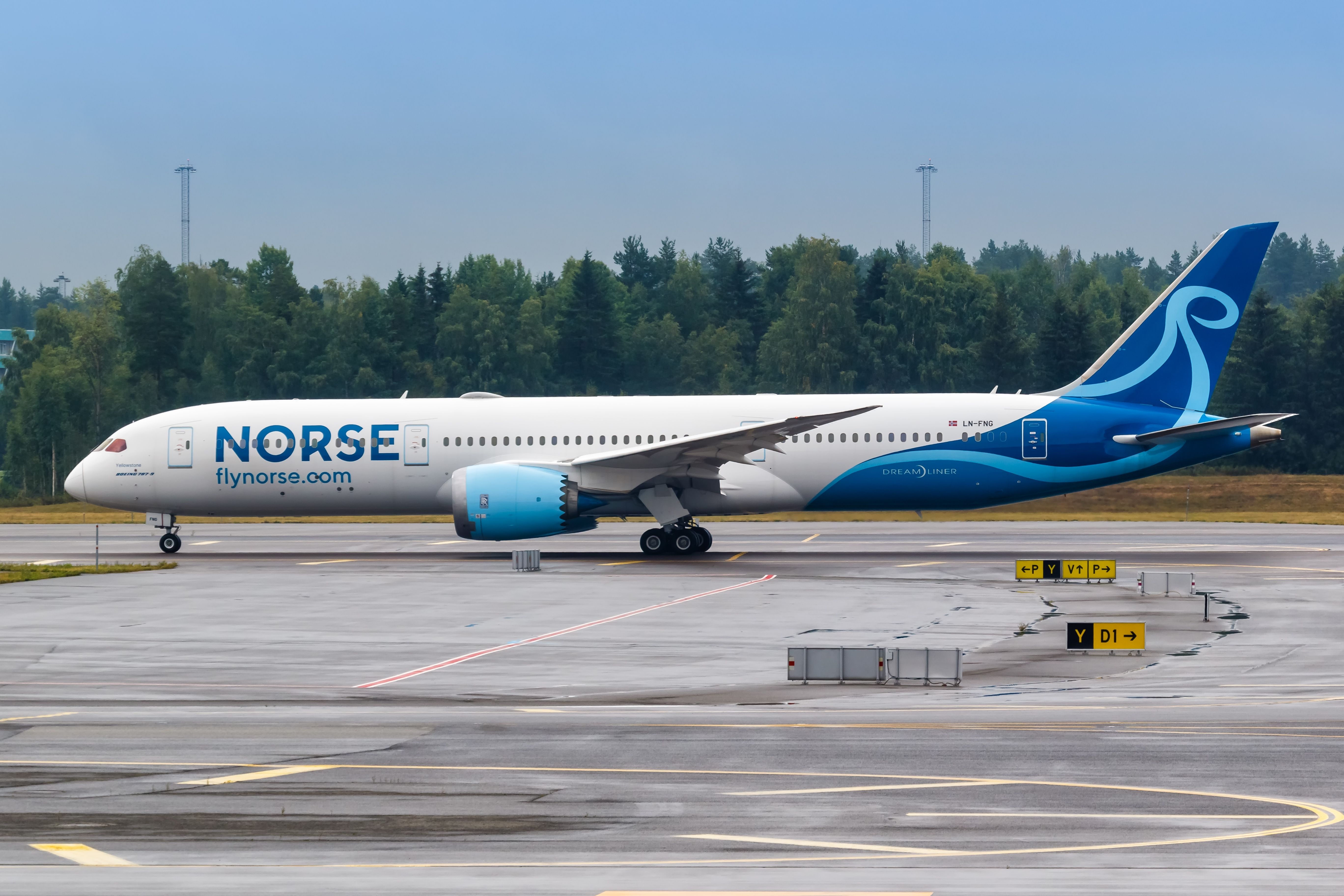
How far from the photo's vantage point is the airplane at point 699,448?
34562 millimetres

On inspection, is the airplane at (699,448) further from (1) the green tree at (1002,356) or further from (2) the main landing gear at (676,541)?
(1) the green tree at (1002,356)

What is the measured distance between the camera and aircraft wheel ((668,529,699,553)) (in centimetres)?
3547

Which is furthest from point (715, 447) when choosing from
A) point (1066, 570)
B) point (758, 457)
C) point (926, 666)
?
point (926, 666)

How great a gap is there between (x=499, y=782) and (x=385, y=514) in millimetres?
25468

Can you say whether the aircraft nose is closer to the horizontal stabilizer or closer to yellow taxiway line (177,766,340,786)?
the horizontal stabilizer

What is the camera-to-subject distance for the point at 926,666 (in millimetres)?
17266

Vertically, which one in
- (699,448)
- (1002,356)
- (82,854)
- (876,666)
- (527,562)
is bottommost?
(82,854)

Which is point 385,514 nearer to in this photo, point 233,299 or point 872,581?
point 872,581

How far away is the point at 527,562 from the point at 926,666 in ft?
53.1

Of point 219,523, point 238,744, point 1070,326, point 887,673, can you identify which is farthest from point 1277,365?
point 238,744

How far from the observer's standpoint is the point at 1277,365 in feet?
278

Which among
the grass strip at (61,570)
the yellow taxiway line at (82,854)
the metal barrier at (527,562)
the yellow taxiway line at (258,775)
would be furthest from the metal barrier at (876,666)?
the grass strip at (61,570)

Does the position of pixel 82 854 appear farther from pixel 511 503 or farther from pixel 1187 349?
pixel 1187 349

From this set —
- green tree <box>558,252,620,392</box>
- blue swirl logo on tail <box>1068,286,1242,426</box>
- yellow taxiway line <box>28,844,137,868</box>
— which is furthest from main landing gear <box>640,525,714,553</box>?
green tree <box>558,252,620,392</box>
